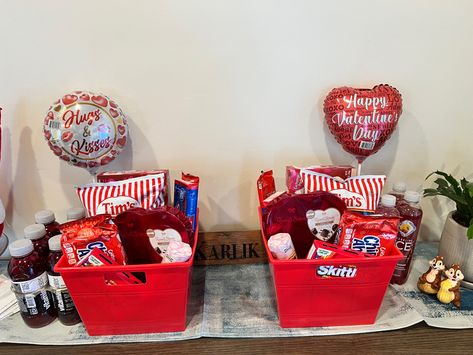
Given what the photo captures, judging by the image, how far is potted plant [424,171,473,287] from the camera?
2.72ft

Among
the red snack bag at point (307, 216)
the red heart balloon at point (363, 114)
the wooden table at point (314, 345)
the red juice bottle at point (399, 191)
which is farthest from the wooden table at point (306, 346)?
the red heart balloon at point (363, 114)

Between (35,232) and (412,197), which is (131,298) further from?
(412,197)

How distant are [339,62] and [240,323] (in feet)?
2.29

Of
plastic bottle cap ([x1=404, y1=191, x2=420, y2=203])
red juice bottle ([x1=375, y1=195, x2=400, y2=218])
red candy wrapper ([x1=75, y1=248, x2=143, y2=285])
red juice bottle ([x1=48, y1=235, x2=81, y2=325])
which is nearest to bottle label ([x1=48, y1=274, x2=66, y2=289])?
red juice bottle ([x1=48, y1=235, x2=81, y2=325])

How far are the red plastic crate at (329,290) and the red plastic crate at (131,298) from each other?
0.67 feet

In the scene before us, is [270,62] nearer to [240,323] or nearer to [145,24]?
[145,24]

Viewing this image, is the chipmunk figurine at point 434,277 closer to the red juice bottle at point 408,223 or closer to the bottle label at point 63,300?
the red juice bottle at point 408,223

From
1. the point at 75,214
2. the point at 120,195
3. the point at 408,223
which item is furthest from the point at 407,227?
the point at 75,214

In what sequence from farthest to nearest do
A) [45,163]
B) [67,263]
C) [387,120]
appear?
[45,163] → [387,120] → [67,263]

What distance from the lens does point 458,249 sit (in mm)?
850

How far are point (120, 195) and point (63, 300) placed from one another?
254 mm

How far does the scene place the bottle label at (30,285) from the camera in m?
0.71

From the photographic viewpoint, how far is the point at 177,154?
95 centimetres

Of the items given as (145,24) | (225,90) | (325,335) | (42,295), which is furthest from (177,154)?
(325,335)
